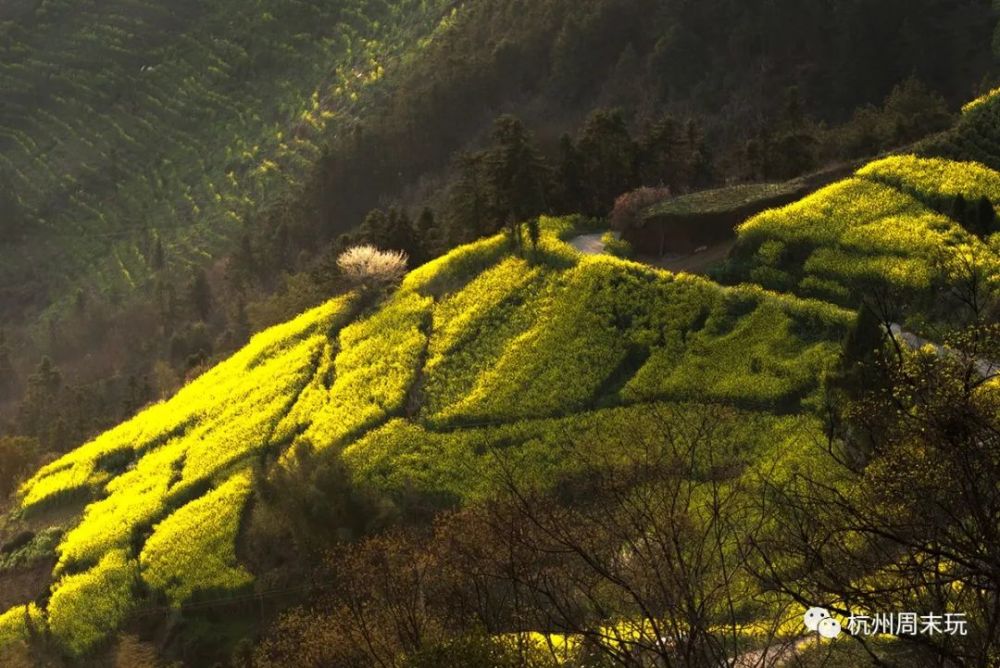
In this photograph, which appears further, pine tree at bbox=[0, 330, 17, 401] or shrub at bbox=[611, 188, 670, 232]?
pine tree at bbox=[0, 330, 17, 401]

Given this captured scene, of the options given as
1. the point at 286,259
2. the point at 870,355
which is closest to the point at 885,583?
the point at 870,355

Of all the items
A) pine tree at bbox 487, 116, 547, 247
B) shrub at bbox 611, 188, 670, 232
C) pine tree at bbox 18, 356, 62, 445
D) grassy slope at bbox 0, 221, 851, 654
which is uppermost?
pine tree at bbox 487, 116, 547, 247

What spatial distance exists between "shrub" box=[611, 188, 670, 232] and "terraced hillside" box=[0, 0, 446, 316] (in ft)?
228

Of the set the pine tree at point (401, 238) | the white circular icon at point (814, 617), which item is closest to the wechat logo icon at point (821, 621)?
the white circular icon at point (814, 617)

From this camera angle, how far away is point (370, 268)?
169 ft

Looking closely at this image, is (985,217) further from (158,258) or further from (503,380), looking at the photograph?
(158,258)

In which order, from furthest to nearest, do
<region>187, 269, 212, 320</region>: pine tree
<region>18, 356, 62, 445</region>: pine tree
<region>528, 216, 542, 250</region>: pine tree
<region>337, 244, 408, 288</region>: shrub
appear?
<region>187, 269, 212, 320</region>: pine tree
<region>18, 356, 62, 445</region>: pine tree
<region>337, 244, 408, 288</region>: shrub
<region>528, 216, 542, 250</region>: pine tree

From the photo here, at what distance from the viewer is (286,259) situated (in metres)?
95.8

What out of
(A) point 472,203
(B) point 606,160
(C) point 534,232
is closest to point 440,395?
(C) point 534,232

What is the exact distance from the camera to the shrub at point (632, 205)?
159 feet

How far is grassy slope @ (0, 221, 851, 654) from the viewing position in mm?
34281

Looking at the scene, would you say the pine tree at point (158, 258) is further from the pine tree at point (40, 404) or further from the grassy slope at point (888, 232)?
the grassy slope at point (888, 232)

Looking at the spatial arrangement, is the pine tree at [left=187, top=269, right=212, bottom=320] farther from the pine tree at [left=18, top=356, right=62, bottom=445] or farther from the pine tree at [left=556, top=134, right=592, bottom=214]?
the pine tree at [left=556, top=134, right=592, bottom=214]

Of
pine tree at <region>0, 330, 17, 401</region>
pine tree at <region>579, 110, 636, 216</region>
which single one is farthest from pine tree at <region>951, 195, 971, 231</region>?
pine tree at <region>0, 330, 17, 401</region>
